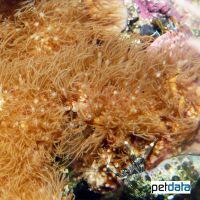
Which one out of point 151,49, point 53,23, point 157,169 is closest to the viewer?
point 157,169

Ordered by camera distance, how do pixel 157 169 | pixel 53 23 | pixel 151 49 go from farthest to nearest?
pixel 53 23 < pixel 151 49 < pixel 157 169

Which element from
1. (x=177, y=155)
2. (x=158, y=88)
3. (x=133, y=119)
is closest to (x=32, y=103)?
(x=133, y=119)

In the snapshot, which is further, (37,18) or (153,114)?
(37,18)

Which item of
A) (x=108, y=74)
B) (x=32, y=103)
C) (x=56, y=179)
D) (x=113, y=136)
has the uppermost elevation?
(x=108, y=74)

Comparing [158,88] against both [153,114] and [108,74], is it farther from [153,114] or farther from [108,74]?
[108,74]

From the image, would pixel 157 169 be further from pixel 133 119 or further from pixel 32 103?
pixel 32 103

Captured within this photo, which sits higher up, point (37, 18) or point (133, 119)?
point (37, 18)

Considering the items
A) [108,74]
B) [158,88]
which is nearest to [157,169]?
[158,88]
